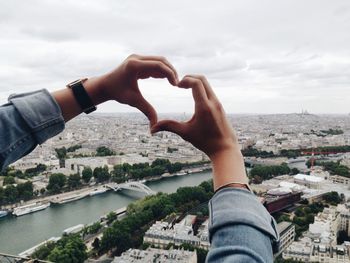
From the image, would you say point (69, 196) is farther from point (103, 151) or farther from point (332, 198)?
point (103, 151)

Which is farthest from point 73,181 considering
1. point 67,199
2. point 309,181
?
point 309,181

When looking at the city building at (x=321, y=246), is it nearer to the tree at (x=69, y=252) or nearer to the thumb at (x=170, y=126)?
the tree at (x=69, y=252)

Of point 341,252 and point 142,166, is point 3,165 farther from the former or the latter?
point 142,166

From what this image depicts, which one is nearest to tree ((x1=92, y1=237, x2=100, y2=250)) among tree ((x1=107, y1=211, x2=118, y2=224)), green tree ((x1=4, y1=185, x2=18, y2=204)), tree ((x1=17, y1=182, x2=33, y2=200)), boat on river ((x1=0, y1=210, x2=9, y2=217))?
tree ((x1=107, y1=211, x2=118, y2=224))

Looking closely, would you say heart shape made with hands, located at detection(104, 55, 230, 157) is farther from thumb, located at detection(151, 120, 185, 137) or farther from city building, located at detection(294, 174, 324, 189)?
city building, located at detection(294, 174, 324, 189)

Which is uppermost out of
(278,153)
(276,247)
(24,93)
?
(24,93)

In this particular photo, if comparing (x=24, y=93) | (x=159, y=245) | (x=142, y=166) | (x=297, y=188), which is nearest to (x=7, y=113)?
(x=24, y=93)
